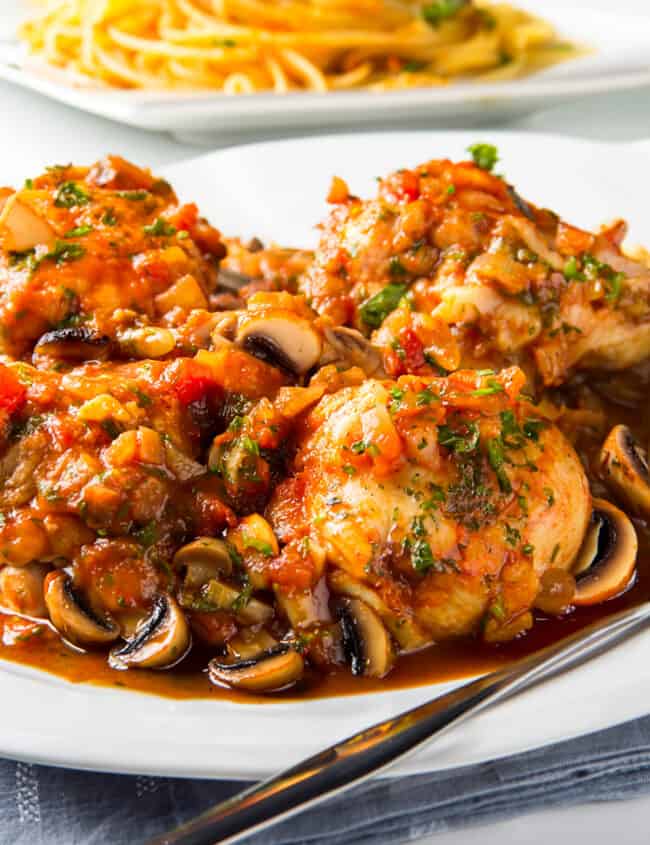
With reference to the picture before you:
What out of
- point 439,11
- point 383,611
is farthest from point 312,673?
point 439,11

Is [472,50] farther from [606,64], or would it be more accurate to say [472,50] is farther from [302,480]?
[302,480]

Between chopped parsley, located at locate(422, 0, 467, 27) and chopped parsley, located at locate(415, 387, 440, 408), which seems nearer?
chopped parsley, located at locate(415, 387, 440, 408)

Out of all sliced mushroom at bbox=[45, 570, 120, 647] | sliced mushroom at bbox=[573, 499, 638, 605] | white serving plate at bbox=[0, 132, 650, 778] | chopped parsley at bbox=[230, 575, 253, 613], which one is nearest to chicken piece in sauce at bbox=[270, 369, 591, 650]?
sliced mushroom at bbox=[573, 499, 638, 605]

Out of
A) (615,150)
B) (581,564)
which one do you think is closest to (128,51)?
(615,150)

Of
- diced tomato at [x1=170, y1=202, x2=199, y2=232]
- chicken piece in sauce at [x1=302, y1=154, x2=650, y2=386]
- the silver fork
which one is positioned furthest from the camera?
diced tomato at [x1=170, y1=202, x2=199, y2=232]

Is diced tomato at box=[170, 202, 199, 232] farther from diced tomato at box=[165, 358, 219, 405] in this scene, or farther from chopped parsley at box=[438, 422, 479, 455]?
chopped parsley at box=[438, 422, 479, 455]

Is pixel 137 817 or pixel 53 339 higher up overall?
pixel 53 339

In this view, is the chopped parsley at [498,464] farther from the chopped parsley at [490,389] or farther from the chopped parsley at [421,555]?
the chopped parsley at [421,555]
